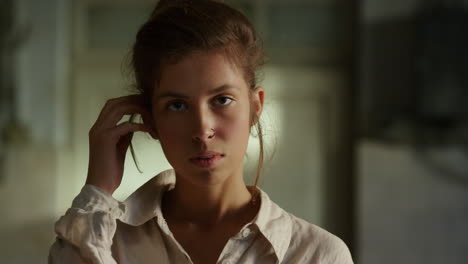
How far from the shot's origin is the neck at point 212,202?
0.91 m

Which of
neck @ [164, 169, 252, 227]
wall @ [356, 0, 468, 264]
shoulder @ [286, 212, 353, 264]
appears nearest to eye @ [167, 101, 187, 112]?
neck @ [164, 169, 252, 227]

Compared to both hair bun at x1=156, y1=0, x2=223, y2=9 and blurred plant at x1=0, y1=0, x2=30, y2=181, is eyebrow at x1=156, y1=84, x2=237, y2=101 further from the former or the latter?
blurred plant at x1=0, y1=0, x2=30, y2=181

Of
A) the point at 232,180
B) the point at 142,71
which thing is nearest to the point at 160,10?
the point at 142,71

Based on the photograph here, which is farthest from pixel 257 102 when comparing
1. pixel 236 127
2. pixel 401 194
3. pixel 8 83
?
pixel 8 83

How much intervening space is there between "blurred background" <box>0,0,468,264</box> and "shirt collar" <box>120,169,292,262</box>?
1.86m

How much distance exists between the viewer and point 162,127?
85cm

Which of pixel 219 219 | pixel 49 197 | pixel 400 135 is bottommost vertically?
pixel 49 197

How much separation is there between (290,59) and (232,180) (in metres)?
2.17

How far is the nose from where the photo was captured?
0.82 meters

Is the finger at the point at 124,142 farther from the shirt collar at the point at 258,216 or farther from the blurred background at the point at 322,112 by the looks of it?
the blurred background at the point at 322,112

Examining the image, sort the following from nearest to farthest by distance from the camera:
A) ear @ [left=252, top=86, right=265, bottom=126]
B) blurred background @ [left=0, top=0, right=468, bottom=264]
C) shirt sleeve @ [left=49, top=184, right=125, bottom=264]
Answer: shirt sleeve @ [left=49, top=184, right=125, bottom=264]
ear @ [left=252, top=86, right=265, bottom=126]
blurred background @ [left=0, top=0, right=468, bottom=264]

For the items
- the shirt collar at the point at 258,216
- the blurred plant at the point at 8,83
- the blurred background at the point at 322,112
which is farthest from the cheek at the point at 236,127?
the blurred plant at the point at 8,83

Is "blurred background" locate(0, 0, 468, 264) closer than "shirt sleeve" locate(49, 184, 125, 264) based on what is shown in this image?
No

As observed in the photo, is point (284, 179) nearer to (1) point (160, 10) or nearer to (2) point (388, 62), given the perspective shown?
(2) point (388, 62)
